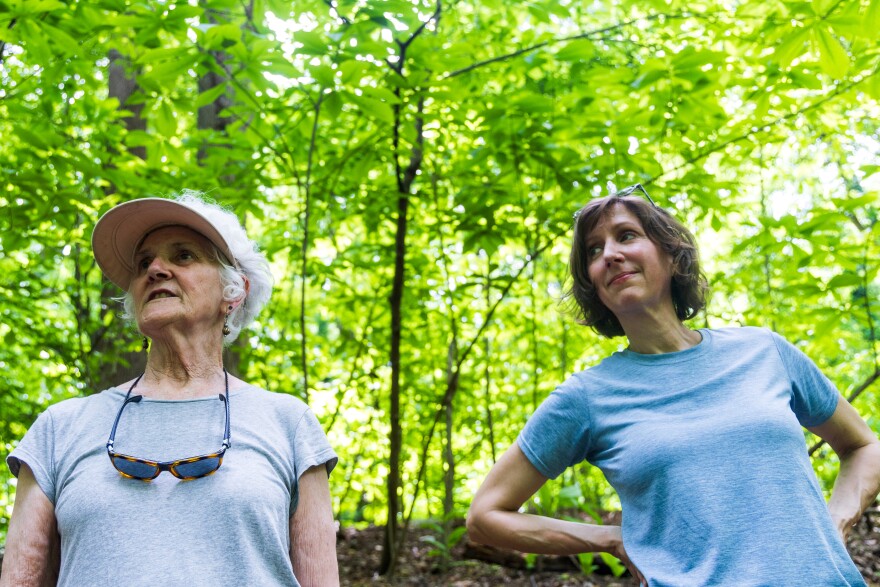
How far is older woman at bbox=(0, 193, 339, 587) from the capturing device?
136 cm

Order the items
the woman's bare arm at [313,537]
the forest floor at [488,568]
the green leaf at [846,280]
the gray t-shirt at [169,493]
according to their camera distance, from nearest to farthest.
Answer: the gray t-shirt at [169,493]
the woman's bare arm at [313,537]
the green leaf at [846,280]
the forest floor at [488,568]

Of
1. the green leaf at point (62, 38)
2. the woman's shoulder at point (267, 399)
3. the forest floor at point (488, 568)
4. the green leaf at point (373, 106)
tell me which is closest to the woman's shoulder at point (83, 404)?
the woman's shoulder at point (267, 399)

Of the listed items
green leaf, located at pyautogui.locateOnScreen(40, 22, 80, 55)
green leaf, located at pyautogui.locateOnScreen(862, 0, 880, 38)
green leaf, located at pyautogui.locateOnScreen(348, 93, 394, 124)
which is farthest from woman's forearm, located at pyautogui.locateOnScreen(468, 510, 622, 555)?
green leaf, located at pyautogui.locateOnScreen(40, 22, 80, 55)

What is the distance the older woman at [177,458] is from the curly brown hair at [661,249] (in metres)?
0.83

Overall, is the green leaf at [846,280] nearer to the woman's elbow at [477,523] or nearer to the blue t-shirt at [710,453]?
the blue t-shirt at [710,453]

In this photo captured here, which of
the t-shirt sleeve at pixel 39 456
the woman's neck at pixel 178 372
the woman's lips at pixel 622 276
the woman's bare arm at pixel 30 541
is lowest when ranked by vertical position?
the woman's bare arm at pixel 30 541

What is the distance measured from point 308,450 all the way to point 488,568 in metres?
2.93

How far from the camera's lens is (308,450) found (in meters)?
1.58

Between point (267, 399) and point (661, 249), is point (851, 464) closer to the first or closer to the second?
point (661, 249)

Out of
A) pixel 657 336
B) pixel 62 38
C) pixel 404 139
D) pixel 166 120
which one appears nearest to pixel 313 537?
pixel 657 336

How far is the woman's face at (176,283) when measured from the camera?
1610 millimetres

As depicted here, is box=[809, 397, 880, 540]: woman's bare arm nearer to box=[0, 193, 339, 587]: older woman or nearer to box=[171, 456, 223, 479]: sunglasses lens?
box=[0, 193, 339, 587]: older woman

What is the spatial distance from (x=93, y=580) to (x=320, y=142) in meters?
2.56

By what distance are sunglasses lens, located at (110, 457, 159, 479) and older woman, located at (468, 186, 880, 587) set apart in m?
0.75
